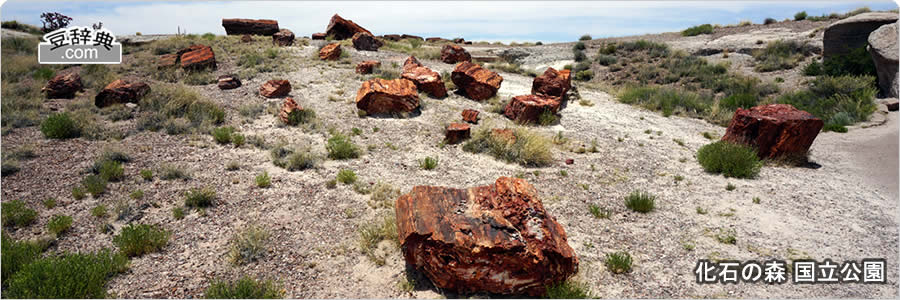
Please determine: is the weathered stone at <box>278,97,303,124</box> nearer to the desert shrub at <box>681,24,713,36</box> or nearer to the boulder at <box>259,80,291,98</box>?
the boulder at <box>259,80,291,98</box>

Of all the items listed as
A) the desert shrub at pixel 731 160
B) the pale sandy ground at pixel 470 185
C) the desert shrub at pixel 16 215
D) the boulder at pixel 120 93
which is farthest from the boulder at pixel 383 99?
the desert shrub at pixel 731 160

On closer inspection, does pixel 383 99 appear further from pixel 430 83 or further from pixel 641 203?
pixel 641 203

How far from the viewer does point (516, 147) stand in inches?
371

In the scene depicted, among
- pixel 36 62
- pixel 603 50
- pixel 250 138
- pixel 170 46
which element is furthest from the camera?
pixel 603 50

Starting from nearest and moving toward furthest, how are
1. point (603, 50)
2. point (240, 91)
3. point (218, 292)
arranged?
1. point (218, 292)
2. point (240, 91)
3. point (603, 50)

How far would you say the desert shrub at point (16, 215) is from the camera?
19.0 ft

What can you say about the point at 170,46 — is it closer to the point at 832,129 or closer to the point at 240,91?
the point at 240,91

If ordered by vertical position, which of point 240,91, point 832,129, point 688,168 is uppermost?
point 240,91

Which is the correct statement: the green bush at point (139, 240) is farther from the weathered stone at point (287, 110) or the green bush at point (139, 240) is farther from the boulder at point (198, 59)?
the boulder at point (198, 59)

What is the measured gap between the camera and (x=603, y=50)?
26.1m

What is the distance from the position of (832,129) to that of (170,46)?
26.1 meters

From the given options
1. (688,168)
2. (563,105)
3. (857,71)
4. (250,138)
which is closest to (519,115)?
(563,105)

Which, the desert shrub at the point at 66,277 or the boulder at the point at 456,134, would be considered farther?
the boulder at the point at 456,134

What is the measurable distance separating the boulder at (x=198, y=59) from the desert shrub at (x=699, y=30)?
30525mm
